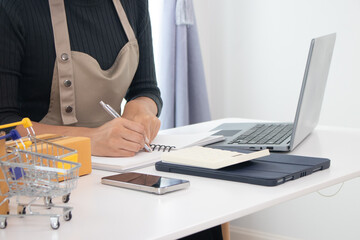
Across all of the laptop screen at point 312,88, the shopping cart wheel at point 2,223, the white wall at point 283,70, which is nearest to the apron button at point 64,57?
the laptop screen at point 312,88

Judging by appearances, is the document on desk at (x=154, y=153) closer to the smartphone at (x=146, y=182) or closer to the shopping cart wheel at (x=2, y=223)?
the smartphone at (x=146, y=182)

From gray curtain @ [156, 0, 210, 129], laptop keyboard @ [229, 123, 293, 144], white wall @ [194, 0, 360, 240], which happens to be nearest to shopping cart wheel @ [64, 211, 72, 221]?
laptop keyboard @ [229, 123, 293, 144]

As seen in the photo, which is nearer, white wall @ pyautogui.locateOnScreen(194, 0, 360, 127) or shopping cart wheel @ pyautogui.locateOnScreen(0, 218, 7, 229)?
shopping cart wheel @ pyautogui.locateOnScreen(0, 218, 7, 229)

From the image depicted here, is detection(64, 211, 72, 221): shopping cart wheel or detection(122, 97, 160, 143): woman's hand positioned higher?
detection(122, 97, 160, 143): woman's hand

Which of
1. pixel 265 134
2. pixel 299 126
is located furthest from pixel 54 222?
pixel 265 134

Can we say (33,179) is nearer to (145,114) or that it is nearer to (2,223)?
(2,223)

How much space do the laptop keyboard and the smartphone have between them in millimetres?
442

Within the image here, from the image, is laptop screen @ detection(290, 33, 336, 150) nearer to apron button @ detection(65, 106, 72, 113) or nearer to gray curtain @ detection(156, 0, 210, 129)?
apron button @ detection(65, 106, 72, 113)

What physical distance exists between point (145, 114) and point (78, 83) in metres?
0.21

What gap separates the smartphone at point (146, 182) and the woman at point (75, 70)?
0.69 feet

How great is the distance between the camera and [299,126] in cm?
136

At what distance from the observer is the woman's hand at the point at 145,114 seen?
4.91 feet

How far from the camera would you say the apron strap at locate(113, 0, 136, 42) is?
1.73 m

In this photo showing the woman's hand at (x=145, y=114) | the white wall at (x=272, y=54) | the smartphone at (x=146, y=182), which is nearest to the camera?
the smartphone at (x=146, y=182)
